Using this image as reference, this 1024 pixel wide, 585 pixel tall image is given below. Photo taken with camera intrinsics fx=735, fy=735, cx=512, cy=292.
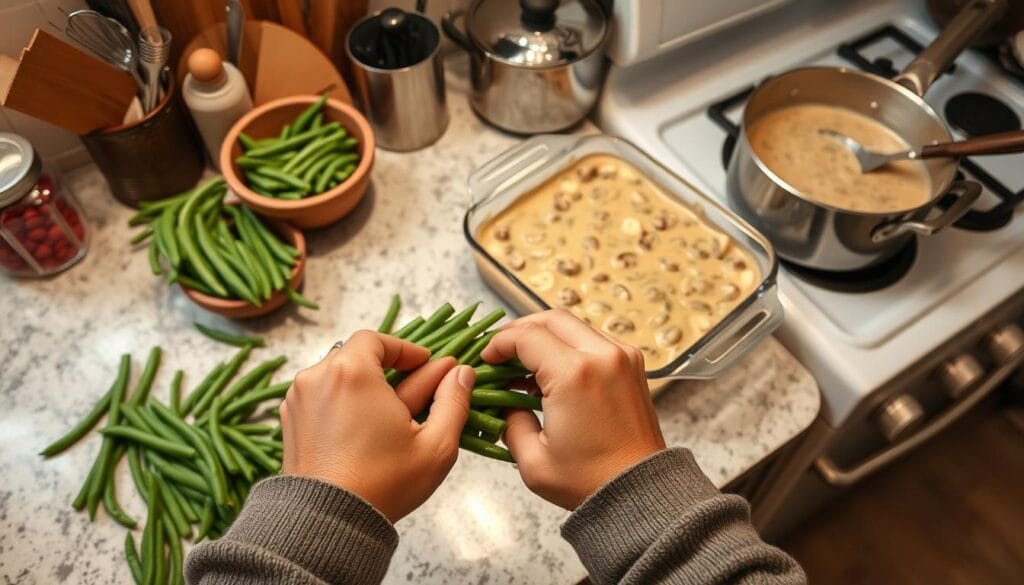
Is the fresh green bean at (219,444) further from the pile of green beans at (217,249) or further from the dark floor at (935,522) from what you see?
the dark floor at (935,522)

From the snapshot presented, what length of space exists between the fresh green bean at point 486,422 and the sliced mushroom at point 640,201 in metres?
0.46

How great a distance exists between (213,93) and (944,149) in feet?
3.24

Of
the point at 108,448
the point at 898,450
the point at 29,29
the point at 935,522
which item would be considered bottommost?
the point at 935,522

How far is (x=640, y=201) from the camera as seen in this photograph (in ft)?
3.54

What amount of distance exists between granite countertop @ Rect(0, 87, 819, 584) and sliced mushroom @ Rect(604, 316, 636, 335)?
0.33 ft

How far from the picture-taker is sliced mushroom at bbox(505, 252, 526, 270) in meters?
1.01

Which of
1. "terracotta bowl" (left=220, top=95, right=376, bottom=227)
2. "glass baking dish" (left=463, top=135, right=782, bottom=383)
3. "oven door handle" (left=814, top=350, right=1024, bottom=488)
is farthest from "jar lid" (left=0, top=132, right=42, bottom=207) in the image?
"oven door handle" (left=814, top=350, right=1024, bottom=488)

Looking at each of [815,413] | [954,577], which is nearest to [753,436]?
[815,413]

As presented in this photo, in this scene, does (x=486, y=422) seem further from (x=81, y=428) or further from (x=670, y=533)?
(x=81, y=428)

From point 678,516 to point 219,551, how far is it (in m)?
0.37

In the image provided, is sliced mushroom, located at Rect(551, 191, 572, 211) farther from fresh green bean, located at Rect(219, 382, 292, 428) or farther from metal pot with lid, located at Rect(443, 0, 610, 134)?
fresh green bean, located at Rect(219, 382, 292, 428)

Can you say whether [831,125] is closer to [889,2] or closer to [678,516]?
[889,2]

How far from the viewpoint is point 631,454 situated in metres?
0.67

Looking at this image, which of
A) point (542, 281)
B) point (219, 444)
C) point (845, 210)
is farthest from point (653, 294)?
point (219, 444)
